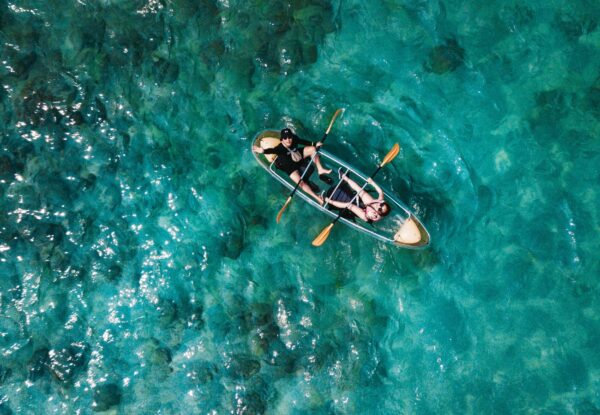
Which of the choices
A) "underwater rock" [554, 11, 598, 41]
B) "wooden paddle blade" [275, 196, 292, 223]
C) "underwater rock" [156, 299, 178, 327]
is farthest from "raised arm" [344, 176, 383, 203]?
"underwater rock" [554, 11, 598, 41]

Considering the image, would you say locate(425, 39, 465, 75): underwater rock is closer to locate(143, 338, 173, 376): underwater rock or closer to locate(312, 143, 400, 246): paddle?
locate(312, 143, 400, 246): paddle

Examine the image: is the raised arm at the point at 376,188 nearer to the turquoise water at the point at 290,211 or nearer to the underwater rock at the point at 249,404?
the turquoise water at the point at 290,211

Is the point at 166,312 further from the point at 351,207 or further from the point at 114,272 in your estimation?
the point at 351,207

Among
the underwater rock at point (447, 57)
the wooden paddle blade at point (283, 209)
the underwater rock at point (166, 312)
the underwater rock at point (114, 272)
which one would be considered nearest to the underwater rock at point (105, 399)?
the underwater rock at point (166, 312)

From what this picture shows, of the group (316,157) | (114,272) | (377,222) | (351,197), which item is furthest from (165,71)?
(377,222)

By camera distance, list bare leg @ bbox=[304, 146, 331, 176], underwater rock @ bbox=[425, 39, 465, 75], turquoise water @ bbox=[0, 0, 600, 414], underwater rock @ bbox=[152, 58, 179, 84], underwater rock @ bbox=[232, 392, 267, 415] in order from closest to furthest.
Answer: turquoise water @ bbox=[0, 0, 600, 414] < bare leg @ bbox=[304, 146, 331, 176] < underwater rock @ bbox=[425, 39, 465, 75] < underwater rock @ bbox=[232, 392, 267, 415] < underwater rock @ bbox=[152, 58, 179, 84]

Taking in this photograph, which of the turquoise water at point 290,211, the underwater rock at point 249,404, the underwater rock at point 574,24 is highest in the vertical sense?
the underwater rock at point 574,24
